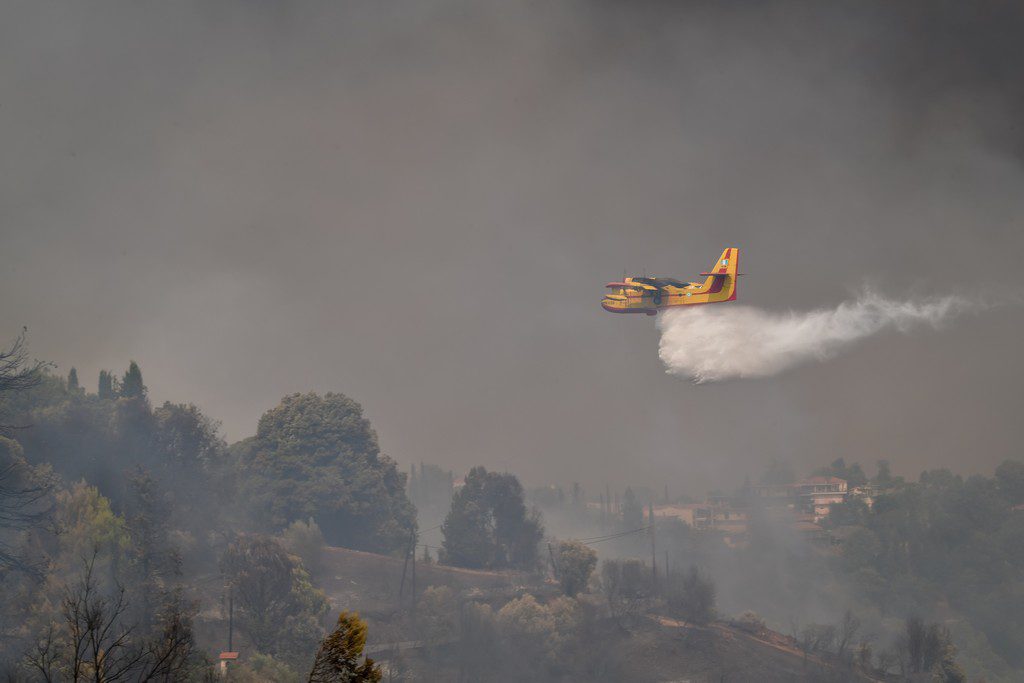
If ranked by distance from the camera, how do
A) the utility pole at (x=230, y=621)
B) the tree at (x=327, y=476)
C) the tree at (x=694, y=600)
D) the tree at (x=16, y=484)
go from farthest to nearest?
the tree at (x=327, y=476) → the tree at (x=694, y=600) → the utility pole at (x=230, y=621) → the tree at (x=16, y=484)

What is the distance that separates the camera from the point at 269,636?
3841 inches

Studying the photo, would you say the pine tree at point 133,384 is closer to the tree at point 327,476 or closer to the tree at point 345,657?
the tree at point 327,476

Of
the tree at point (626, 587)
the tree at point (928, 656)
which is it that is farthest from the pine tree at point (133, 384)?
the tree at point (928, 656)

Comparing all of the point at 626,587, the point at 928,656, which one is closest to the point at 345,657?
the point at 626,587

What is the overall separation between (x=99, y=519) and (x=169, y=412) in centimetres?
3566

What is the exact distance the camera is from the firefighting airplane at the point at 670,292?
9650 centimetres

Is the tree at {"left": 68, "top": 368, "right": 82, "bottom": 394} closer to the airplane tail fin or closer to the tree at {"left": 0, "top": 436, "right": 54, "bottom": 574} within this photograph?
the tree at {"left": 0, "top": 436, "right": 54, "bottom": 574}

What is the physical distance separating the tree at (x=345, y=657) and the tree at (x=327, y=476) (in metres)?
117

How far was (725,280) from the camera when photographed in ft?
321

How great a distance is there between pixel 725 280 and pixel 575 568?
1700 inches

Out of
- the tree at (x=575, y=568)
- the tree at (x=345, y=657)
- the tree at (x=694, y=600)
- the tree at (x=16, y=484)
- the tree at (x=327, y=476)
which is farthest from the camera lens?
the tree at (x=327, y=476)

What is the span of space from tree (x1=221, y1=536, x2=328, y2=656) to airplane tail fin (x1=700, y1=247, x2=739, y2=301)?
48012 mm

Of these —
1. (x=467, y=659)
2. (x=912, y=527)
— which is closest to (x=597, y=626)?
(x=467, y=659)

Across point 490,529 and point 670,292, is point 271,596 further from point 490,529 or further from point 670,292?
point 490,529
